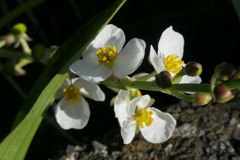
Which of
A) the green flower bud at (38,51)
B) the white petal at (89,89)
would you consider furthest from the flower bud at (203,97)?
the green flower bud at (38,51)

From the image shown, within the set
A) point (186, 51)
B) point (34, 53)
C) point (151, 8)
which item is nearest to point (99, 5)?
point (151, 8)

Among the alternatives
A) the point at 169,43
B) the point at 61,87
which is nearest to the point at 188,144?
the point at 169,43

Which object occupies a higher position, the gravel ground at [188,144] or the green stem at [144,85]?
the green stem at [144,85]

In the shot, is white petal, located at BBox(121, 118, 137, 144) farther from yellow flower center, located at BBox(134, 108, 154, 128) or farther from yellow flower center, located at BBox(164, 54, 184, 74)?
yellow flower center, located at BBox(164, 54, 184, 74)

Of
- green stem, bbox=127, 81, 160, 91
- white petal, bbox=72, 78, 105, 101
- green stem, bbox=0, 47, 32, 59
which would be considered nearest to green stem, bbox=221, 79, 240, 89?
green stem, bbox=127, 81, 160, 91

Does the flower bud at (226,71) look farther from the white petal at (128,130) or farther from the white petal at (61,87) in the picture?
the white petal at (61,87)

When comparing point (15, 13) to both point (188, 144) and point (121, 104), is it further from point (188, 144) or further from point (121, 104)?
point (188, 144)

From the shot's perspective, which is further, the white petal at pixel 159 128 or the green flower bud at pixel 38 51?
the green flower bud at pixel 38 51

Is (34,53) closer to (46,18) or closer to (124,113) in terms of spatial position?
(124,113)
